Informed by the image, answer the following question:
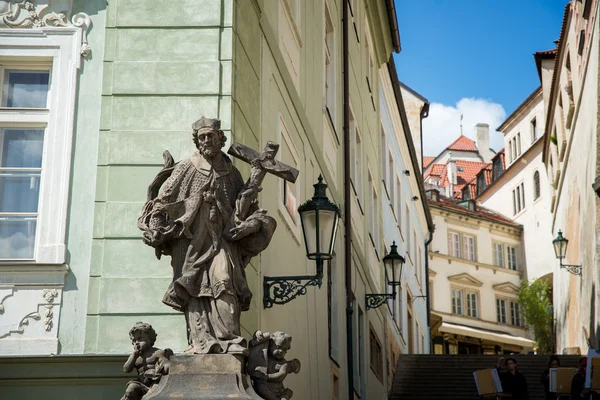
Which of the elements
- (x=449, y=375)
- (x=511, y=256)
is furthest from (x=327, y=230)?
(x=511, y=256)

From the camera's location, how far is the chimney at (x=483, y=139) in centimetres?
8478

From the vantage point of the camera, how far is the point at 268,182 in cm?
1092

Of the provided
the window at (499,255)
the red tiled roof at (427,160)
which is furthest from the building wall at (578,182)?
the red tiled roof at (427,160)

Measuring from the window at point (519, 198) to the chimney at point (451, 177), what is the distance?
12476mm

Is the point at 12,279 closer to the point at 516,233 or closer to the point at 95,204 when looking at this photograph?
the point at 95,204

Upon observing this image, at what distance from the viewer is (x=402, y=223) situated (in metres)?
33.1

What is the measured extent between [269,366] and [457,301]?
181ft

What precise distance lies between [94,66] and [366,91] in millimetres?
14362

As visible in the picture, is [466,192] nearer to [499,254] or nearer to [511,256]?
[511,256]

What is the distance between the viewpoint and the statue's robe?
23.3ft

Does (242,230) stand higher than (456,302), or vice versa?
(456,302)

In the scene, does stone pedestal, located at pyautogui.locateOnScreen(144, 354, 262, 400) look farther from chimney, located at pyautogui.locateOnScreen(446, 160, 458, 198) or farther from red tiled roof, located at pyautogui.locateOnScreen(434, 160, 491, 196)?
red tiled roof, located at pyautogui.locateOnScreen(434, 160, 491, 196)

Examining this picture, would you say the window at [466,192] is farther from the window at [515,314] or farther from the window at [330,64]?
the window at [330,64]

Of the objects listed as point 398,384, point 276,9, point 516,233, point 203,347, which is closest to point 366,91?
point 398,384
